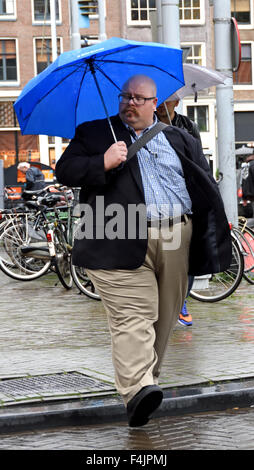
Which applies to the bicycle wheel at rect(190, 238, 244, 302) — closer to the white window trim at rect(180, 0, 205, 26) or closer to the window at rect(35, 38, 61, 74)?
the window at rect(35, 38, 61, 74)

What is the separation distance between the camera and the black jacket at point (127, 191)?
457 centimetres

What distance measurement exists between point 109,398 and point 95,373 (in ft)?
2.12

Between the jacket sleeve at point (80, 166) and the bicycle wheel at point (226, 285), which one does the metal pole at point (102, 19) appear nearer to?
the bicycle wheel at point (226, 285)

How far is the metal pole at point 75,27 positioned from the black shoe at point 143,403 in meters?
16.4

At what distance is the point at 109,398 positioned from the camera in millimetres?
5102

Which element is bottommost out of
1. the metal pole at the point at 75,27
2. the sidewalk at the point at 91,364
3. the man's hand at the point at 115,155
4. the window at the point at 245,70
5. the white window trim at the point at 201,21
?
the sidewalk at the point at 91,364

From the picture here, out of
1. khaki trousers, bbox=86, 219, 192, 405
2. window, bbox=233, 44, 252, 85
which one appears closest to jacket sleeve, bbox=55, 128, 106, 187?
khaki trousers, bbox=86, 219, 192, 405

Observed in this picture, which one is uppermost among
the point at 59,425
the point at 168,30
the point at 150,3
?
the point at 150,3

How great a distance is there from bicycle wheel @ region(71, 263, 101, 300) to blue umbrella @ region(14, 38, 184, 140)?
3972 millimetres

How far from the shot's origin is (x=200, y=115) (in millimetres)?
45312

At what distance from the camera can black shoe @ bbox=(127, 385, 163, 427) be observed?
4.42m

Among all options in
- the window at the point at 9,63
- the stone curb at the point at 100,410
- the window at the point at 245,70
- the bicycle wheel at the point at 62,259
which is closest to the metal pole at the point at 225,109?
the bicycle wheel at the point at 62,259
